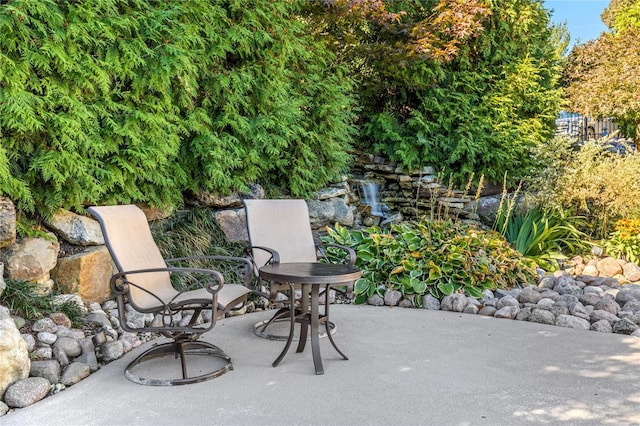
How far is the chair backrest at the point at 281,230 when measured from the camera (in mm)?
3962

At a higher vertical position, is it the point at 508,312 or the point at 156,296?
the point at 156,296

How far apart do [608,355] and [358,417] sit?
181 cm

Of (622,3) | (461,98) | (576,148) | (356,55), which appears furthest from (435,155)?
(622,3)

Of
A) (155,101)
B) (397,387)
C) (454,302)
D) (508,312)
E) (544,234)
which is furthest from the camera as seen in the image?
(544,234)

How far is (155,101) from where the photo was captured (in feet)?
13.8

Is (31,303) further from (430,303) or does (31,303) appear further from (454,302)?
(454,302)

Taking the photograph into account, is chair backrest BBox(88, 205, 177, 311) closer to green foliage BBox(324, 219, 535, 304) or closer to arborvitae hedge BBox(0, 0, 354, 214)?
arborvitae hedge BBox(0, 0, 354, 214)

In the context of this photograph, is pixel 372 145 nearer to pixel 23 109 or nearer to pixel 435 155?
pixel 435 155

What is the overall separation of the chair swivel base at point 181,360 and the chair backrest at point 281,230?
86 centimetres

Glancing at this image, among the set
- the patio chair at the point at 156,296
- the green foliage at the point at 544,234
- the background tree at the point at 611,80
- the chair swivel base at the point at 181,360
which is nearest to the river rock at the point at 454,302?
the green foliage at the point at 544,234

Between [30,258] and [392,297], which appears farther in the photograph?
[392,297]

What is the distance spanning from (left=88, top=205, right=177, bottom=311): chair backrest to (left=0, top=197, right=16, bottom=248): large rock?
0.85 m

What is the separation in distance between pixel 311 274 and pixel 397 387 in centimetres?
79

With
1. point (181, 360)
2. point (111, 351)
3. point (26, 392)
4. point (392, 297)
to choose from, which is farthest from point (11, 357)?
point (392, 297)
